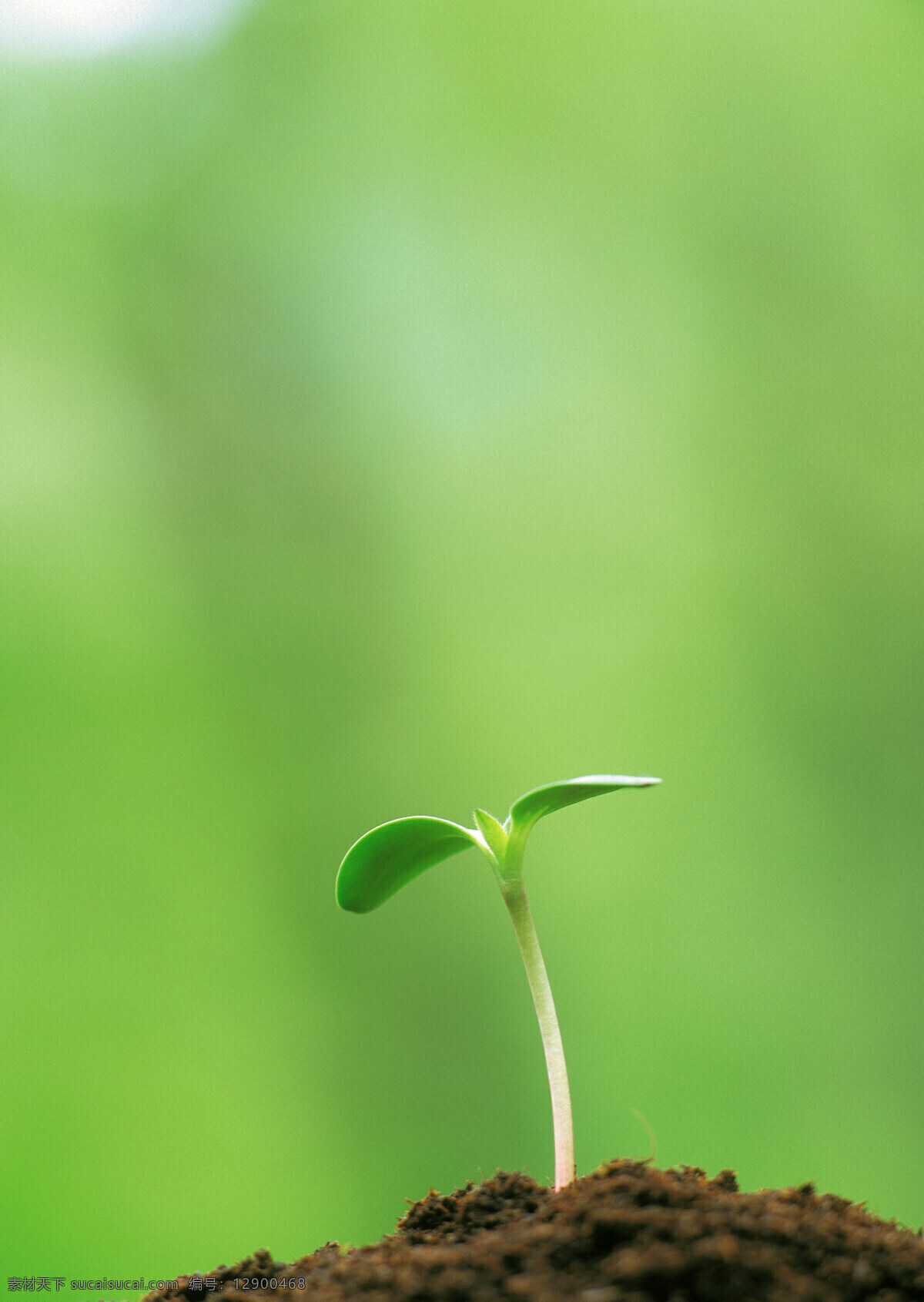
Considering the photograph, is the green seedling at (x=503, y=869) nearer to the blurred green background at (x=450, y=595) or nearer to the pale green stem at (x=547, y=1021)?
the pale green stem at (x=547, y=1021)

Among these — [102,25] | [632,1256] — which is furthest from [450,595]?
[632,1256]

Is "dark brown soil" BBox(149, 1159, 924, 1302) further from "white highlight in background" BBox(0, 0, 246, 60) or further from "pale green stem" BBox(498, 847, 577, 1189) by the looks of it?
"white highlight in background" BBox(0, 0, 246, 60)

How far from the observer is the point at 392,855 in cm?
68

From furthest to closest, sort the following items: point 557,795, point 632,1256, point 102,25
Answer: point 102,25 → point 557,795 → point 632,1256

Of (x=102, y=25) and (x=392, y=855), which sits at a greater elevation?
(x=102, y=25)

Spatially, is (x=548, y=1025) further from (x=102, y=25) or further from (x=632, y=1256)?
(x=102, y=25)

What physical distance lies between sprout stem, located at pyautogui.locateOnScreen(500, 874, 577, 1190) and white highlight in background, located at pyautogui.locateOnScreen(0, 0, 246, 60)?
1.94 meters

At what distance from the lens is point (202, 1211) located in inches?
68.3

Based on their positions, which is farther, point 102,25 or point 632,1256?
point 102,25

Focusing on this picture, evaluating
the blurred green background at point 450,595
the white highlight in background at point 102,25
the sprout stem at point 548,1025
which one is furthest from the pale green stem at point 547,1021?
the white highlight in background at point 102,25

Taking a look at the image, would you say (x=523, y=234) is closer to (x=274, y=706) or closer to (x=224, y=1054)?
(x=274, y=706)

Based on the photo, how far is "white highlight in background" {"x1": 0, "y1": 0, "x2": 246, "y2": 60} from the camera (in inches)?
74.5

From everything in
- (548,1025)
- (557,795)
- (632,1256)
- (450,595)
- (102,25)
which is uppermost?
(102,25)

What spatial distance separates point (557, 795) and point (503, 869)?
0.08 meters
